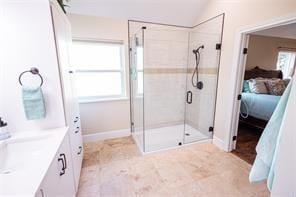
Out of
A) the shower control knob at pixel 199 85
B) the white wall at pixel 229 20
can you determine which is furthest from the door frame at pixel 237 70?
the shower control knob at pixel 199 85

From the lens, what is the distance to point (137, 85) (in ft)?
9.42

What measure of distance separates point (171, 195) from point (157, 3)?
2920mm

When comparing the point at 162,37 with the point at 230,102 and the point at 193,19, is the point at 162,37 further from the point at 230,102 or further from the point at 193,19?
the point at 230,102

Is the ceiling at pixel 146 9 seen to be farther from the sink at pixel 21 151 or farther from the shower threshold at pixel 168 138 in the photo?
the shower threshold at pixel 168 138

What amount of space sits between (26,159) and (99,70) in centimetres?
199

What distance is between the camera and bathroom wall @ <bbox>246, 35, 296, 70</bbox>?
444 centimetres

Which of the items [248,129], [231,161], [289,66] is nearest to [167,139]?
[231,161]

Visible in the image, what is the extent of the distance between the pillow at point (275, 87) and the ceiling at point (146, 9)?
8.26 ft

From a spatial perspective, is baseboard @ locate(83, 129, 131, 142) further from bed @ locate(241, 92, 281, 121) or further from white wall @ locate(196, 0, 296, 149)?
bed @ locate(241, 92, 281, 121)

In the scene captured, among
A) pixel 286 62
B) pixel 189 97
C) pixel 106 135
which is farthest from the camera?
pixel 286 62

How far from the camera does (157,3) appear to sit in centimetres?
262

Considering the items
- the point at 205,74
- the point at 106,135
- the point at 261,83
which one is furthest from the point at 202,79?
the point at 106,135

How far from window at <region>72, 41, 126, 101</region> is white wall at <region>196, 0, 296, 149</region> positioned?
1790 millimetres

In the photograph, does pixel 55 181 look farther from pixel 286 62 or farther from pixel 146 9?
pixel 286 62
